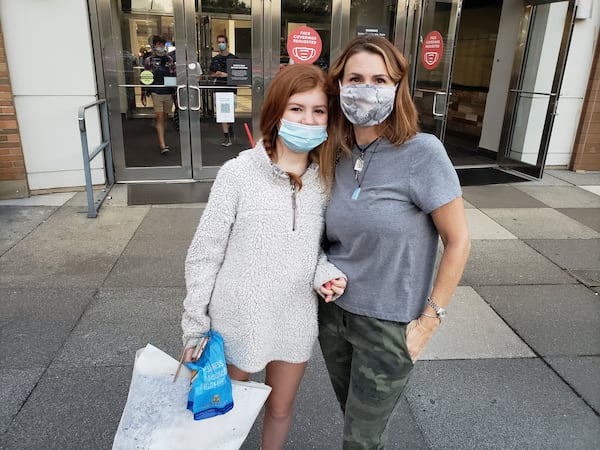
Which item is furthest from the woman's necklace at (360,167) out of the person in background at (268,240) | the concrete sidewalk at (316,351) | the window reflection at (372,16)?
the window reflection at (372,16)

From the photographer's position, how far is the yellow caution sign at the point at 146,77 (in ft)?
20.8

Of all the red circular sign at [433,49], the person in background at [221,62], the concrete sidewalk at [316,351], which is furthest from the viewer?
the red circular sign at [433,49]

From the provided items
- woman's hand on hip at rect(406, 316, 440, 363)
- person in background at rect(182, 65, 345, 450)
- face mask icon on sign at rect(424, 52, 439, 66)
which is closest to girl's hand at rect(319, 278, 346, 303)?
person in background at rect(182, 65, 345, 450)

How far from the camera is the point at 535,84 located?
787cm

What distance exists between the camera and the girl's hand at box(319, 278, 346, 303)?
1.65 metres

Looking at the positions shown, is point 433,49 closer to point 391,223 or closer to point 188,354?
point 391,223

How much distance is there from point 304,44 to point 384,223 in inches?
225

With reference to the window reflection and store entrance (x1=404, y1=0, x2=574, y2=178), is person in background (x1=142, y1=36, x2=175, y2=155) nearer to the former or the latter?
the window reflection

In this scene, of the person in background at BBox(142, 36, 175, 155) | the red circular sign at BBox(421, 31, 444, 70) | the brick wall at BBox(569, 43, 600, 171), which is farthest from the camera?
the brick wall at BBox(569, 43, 600, 171)

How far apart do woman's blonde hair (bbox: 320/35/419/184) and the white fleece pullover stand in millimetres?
96

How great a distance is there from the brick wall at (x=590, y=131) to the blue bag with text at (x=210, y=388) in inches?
321

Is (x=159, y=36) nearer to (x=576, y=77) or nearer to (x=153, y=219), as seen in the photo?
(x=153, y=219)

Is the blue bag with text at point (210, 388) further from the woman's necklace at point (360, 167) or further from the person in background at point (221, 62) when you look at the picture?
the person in background at point (221, 62)

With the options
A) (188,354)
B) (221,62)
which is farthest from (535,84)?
(188,354)
